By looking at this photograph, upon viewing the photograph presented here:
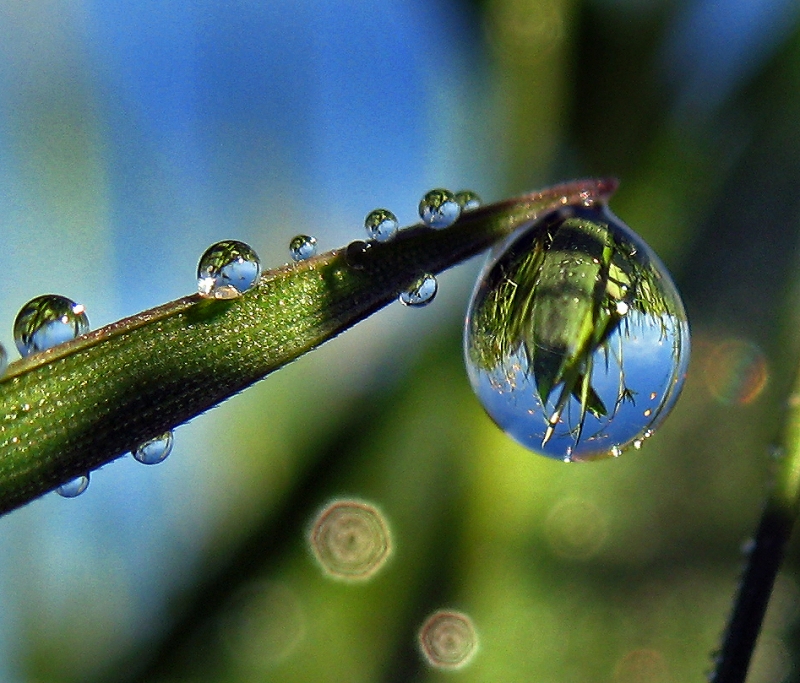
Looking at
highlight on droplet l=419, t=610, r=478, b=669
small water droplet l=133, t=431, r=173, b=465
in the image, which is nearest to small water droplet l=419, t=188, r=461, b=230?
small water droplet l=133, t=431, r=173, b=465

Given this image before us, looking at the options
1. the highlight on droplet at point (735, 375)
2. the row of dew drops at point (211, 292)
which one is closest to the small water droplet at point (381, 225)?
the row of dew drops at point (211, 292)

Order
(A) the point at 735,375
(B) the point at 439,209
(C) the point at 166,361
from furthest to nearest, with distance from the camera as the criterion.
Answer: (A) the point at 735,375
(B) the point at 439,209
(C) the point at 166,361

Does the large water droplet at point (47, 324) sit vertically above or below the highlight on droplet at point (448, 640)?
above

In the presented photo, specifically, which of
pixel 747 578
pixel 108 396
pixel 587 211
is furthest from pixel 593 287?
pixel 108 396

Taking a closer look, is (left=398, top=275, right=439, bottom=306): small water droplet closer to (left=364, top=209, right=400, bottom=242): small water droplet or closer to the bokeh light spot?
(left=364, top=209, right=400, bottom=242): small water droplet

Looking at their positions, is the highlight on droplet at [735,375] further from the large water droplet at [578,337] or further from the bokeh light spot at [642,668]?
the large water droplet at [578,337]

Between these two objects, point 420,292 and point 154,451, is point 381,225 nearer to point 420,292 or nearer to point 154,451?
point 420,292

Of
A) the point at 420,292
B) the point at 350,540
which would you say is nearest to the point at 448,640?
the point at 350,540
